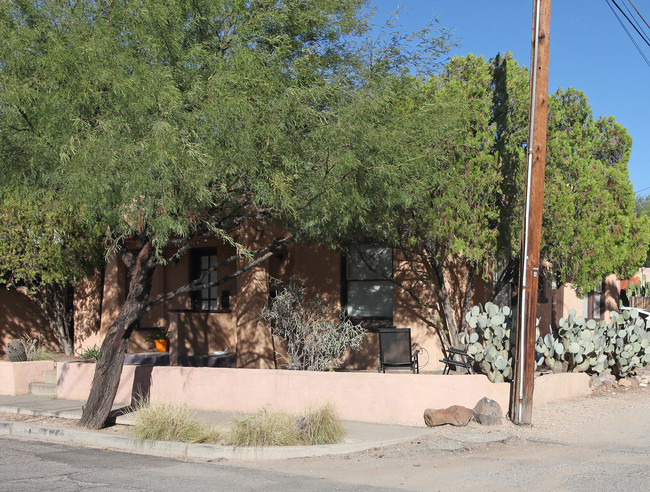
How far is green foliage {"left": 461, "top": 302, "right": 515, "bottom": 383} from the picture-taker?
10930mm

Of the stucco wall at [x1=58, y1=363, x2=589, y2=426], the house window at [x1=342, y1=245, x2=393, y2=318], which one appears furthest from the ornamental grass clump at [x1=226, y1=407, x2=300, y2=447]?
the house window at [x1=342, y1=245, x2=393, y2=318]

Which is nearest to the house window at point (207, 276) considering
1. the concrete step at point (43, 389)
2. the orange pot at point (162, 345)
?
the orange pot at point (162, 345)

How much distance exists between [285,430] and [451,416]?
2.51 m

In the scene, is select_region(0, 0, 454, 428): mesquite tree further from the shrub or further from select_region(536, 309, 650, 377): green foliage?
select_region(536, 309, 650, 377): green foliage

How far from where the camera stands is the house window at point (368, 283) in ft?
48.9

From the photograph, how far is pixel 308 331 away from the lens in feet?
43.4

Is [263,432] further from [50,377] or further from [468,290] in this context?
[50,377]

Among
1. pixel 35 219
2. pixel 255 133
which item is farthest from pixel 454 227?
pixel 35 219

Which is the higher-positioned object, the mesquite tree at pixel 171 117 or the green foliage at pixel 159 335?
the mesquite tree at pixel 171 117

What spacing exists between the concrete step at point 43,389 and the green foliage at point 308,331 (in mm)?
4395

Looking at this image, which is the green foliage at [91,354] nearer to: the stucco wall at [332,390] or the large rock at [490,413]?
the stucco wall at [332,390]

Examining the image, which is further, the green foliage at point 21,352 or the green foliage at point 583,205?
the green foliage at point 21,352

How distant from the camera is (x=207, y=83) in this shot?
9.70 metres

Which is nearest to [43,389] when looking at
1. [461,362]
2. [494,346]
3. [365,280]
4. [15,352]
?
[15,352]
